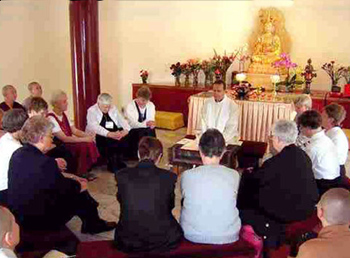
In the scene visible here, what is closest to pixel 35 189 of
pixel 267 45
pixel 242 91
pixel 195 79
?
pixel 242 91

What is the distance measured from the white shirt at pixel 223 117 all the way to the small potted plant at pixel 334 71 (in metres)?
2.78

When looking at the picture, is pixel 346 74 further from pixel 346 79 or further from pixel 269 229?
pixel 269 229

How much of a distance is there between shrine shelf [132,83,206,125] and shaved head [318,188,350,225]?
18.1ft

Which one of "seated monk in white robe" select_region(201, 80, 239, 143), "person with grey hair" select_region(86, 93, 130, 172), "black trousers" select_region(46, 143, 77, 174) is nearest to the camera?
"black trousers" select_region(46, 143, 77, 174)

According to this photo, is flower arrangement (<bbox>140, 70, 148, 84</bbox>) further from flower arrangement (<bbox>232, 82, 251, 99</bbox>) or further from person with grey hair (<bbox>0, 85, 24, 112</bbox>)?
person with grey hair (<bbox>0, 85, 24, 112</bbox>)

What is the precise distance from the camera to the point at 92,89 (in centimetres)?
510

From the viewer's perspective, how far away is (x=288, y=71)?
7535mm

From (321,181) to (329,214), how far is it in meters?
1.33

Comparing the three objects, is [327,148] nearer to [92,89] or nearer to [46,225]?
[46,225]

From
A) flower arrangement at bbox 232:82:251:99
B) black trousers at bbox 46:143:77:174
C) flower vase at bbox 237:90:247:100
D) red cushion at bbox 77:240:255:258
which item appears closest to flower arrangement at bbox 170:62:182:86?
flower arrangement at bbox 232:82:251:99

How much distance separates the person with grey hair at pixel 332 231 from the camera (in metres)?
1.78

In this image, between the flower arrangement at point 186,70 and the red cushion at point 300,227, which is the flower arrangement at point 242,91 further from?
the red cushion at point 300,227

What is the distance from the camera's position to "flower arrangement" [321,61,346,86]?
7.24m

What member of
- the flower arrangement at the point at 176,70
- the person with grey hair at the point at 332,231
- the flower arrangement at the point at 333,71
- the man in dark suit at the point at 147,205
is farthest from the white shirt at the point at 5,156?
the flower arrangement at the point at 333,71
